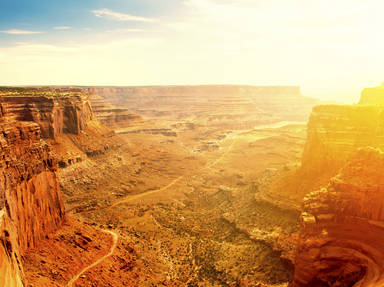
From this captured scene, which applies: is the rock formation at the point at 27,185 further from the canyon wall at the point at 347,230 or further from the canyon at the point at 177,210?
the canyon wall at the point at 347,230

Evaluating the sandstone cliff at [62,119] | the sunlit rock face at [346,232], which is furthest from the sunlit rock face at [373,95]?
the sandstone cliff at [62,119]

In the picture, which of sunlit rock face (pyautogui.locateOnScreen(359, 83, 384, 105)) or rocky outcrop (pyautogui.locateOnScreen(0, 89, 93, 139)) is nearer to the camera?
rocky outcrop (pyautogui.locateOnScreen(0, 89, 93, 139))

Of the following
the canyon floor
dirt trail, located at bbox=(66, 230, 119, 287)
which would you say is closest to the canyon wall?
the canyon floor

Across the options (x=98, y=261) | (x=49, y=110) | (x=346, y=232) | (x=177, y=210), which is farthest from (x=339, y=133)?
(x=49, y=110)

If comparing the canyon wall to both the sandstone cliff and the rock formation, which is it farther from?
the sandstone cliff

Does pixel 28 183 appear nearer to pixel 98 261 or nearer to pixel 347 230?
pixel 98 261
